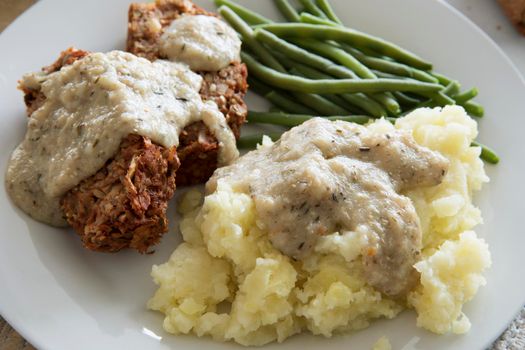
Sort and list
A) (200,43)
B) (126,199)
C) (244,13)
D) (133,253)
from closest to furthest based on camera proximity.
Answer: (126,199)
(133,253)
(200,43)
(244,13)

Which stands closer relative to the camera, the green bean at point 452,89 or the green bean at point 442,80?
the green bean at point 452,89

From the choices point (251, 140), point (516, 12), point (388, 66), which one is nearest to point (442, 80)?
point (388, 66)

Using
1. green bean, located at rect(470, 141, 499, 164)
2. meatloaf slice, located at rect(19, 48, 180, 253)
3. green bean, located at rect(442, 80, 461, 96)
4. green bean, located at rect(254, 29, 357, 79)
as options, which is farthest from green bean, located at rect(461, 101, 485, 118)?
meatloaf slice, located at rect(19, 48, 180, 253)

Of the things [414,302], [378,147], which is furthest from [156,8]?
[414,302]

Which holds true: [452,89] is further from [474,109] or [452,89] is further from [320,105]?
[320,105]

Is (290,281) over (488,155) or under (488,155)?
under

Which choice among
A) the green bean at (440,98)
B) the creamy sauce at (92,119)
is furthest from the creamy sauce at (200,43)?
the green bean at (440,98)

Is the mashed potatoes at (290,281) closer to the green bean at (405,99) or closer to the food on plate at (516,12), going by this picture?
the green bean at (405,99)

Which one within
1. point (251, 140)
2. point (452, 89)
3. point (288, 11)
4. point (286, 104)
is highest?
point (452, 89)
